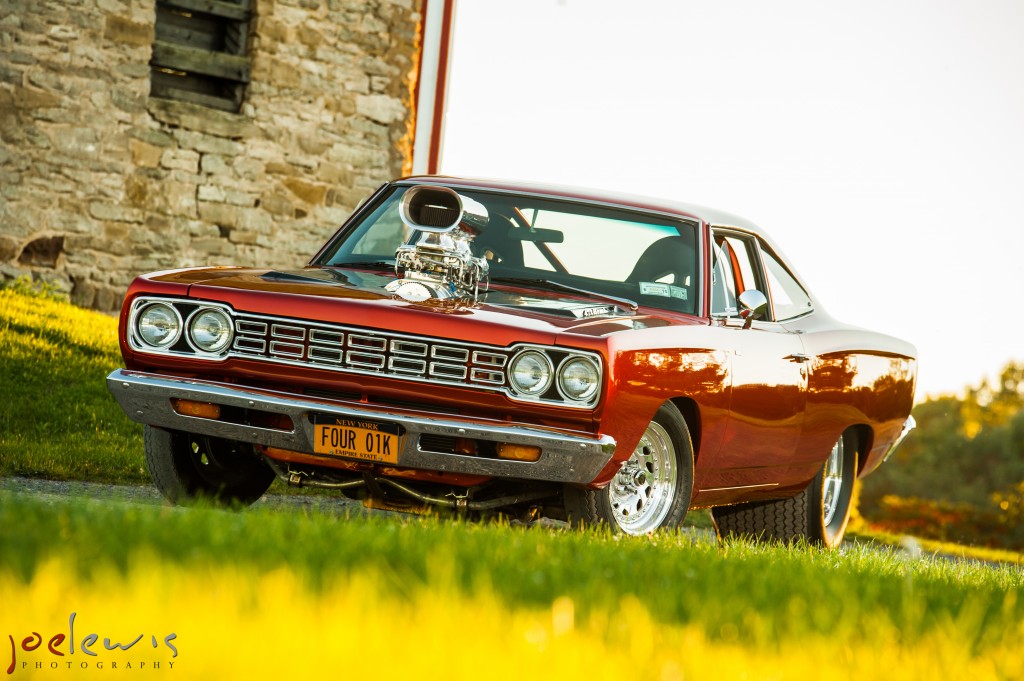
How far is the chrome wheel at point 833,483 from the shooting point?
766 cm

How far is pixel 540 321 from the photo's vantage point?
17.5 feet

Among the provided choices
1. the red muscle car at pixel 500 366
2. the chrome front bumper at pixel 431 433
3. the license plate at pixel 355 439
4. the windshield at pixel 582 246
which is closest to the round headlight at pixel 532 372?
the red muscle car at pixel 500 366

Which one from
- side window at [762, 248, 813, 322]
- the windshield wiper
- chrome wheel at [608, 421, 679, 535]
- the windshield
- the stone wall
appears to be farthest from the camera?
the stone wall

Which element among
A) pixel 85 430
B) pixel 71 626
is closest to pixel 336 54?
pixel 85 430

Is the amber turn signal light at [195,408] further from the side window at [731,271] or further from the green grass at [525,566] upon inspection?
the side window at [731,271]

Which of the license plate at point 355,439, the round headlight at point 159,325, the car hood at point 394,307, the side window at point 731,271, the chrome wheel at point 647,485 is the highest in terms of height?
the side window at point 731,271

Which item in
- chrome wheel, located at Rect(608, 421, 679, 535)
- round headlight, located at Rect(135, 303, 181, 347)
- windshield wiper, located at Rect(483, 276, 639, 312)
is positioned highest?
windshield wiper, located at Rect(483, 276, 639, 312)

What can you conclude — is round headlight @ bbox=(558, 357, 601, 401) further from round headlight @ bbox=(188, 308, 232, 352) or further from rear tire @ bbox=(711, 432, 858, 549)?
rear tire @ bbox=(711, 432, 858, 549)

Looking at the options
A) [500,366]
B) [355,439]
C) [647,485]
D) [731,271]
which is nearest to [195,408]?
[355,439]

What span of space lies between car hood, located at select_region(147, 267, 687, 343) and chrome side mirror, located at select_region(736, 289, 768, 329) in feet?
2.04

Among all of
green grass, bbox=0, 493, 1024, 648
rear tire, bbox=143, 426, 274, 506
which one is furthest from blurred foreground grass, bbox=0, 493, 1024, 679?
rear tire, bbox=143, 426, 274, 506

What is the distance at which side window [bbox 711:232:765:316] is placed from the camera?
21.7ft

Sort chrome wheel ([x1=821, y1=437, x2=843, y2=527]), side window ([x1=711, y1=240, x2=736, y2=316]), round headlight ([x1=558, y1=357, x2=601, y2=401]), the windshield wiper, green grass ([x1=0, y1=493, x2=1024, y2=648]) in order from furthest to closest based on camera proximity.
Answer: chrome wheel ([x1=821, y1=437, x2=843, y2=527]) → side window ([x1=711, y1=240, x2=736, y2=316]) → the windshield wiper → round headlight ([x1=558, y1=357, x2=601, y2=401]) → green grass ([x1=0, y1=493, x2=1024, y2=648])

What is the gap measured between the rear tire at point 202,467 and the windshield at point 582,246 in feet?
3.45
